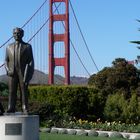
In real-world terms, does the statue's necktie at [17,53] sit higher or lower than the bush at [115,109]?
higher

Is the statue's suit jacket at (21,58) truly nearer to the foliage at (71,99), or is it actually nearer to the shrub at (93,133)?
the shrub at (93,133)

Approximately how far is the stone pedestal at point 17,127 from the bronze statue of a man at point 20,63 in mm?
587

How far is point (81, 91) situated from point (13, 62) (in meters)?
13.4

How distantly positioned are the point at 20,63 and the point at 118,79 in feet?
92.9

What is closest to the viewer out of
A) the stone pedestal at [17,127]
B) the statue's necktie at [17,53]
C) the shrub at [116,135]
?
the stone pedestal at [17,127]

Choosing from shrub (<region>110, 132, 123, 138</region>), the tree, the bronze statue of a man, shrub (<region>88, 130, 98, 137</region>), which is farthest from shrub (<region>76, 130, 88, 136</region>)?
the tree

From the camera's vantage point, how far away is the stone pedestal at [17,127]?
1320 cm

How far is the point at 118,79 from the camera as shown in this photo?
4188 centimetres

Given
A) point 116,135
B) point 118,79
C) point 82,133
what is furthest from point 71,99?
point 118,79

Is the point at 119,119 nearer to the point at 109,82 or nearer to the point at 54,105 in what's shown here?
the point at 54,105

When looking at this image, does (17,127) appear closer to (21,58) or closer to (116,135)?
(21,58)

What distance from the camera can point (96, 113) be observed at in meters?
27.6

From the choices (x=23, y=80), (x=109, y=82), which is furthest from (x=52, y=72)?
(x=23, y=80)

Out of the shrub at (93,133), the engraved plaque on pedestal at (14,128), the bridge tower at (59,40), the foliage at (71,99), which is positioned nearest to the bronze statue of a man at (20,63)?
the engraved plaque on pedestal at (14,128)
